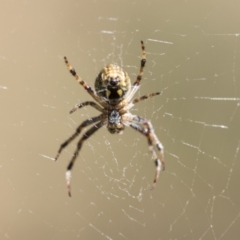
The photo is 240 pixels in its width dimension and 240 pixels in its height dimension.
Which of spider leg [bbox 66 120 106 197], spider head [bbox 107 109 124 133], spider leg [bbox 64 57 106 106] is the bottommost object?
spider leg [bbox 66 120 106 197]

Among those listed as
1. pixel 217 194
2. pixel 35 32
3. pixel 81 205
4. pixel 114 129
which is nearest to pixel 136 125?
pixel 114 129

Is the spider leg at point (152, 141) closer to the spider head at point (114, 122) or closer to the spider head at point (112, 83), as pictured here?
the spider head at point (114, 122)

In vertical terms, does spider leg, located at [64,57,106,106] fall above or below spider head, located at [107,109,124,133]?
above

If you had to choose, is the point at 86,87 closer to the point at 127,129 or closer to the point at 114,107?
the point at 114,107

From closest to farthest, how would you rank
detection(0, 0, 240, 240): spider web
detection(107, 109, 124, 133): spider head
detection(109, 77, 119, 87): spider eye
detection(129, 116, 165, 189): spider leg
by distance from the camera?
1. detection(109, 77, 119, 87): spider eye
2. detection(129, 116, 165, 189): spider leg
3. detection(107, 109, 124, 133): spider head
4. detection(0, 0, 240, 240): spider web

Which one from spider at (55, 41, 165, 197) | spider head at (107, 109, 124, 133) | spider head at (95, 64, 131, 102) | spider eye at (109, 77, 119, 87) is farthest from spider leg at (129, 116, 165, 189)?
spider eye at (109, 77, 119, 87)

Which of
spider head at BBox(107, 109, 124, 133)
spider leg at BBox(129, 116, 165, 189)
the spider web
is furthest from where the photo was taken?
the spider web

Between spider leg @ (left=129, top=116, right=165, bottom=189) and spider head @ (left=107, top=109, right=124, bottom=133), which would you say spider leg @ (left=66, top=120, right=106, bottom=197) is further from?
spider leg @ (left=129, top=116, right=165, bottom=189)

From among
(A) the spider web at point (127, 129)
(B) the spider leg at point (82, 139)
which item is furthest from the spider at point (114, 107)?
(A) the spider web at point (127, 129)
